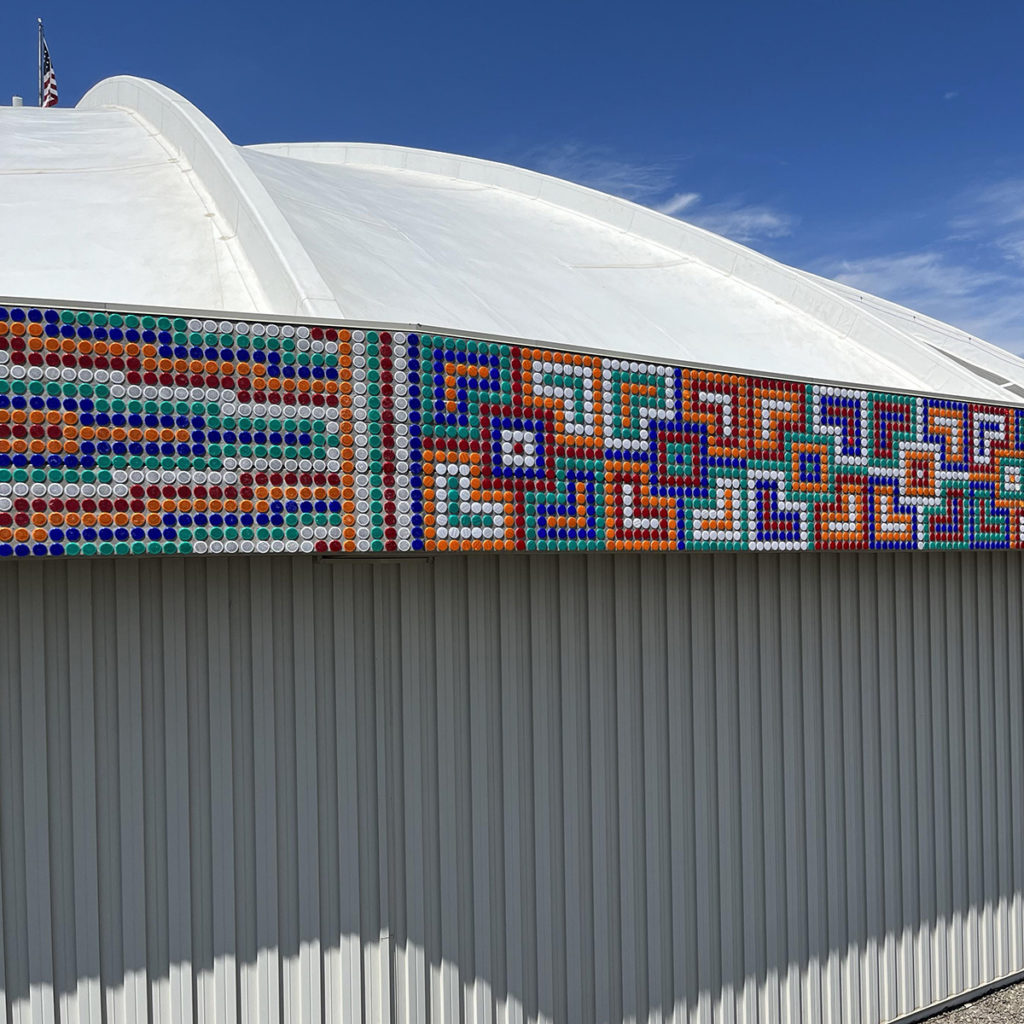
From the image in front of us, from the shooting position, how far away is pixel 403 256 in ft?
24.2

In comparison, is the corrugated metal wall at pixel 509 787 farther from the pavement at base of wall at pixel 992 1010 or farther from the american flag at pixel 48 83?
the american flag at pixel 48 83

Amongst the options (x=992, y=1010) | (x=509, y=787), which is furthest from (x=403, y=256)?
(x=992, y=1010)

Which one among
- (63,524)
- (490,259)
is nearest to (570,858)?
(63,524)

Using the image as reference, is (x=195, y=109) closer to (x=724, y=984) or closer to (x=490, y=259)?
(x=490, y=259)

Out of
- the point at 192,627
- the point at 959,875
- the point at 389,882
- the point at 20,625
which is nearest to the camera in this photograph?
the point at 20,625

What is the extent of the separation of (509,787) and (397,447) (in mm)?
2183

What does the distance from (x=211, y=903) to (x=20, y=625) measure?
5.14 feet

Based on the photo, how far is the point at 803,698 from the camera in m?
6.89

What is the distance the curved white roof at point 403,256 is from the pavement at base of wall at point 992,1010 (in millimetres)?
4518

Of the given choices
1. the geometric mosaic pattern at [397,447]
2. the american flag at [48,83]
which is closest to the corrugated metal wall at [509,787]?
the geometric mosaic pattern at [397,447]

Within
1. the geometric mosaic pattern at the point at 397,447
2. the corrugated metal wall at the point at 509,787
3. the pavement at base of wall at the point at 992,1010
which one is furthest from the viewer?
the pavement at base of wall at the point at 992,1010

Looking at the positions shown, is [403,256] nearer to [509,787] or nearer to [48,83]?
[509,787]

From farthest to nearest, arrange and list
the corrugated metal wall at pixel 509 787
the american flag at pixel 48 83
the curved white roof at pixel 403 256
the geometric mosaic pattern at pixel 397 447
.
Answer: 1. the american flag at pixel 48 83
2. the curved white roof at pixel 403 256
3. the corrugated metal wall at pixel 509 787
4. the geometric mosaic pattern at pixel 397 447

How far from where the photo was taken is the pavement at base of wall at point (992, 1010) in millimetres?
7277
